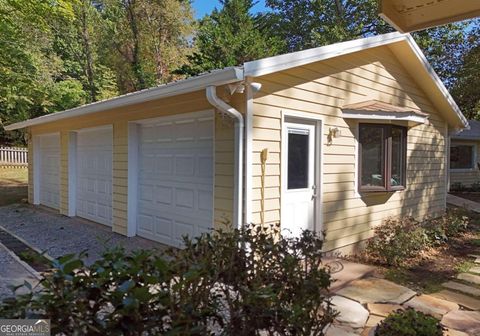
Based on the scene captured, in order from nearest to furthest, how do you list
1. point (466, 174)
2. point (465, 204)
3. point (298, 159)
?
1. point (298, 159)
2. point (465, 204)
3. point (466, 174)

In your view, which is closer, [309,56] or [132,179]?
[309,56]

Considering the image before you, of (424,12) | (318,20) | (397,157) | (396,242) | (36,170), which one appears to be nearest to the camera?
(424,12)

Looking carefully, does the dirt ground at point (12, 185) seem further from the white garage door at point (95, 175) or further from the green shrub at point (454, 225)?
the green shrub at point (454, 225)

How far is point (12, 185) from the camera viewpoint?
15.6 m

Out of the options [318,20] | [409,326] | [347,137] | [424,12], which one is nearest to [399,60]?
[347,137]

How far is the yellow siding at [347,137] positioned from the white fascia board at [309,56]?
0.79 feet

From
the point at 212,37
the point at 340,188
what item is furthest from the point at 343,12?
the point at 340,188

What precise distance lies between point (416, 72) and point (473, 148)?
1196 centimetres

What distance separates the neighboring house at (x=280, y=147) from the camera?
4.69m

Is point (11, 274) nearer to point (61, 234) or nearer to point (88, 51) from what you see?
point (61, 234)

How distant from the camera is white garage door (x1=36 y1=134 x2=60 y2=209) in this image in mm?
10023

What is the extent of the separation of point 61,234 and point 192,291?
6.36 metres

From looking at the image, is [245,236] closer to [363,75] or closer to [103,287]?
[103,287]

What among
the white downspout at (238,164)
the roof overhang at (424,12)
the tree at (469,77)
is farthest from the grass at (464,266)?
the tree at (469,77)
